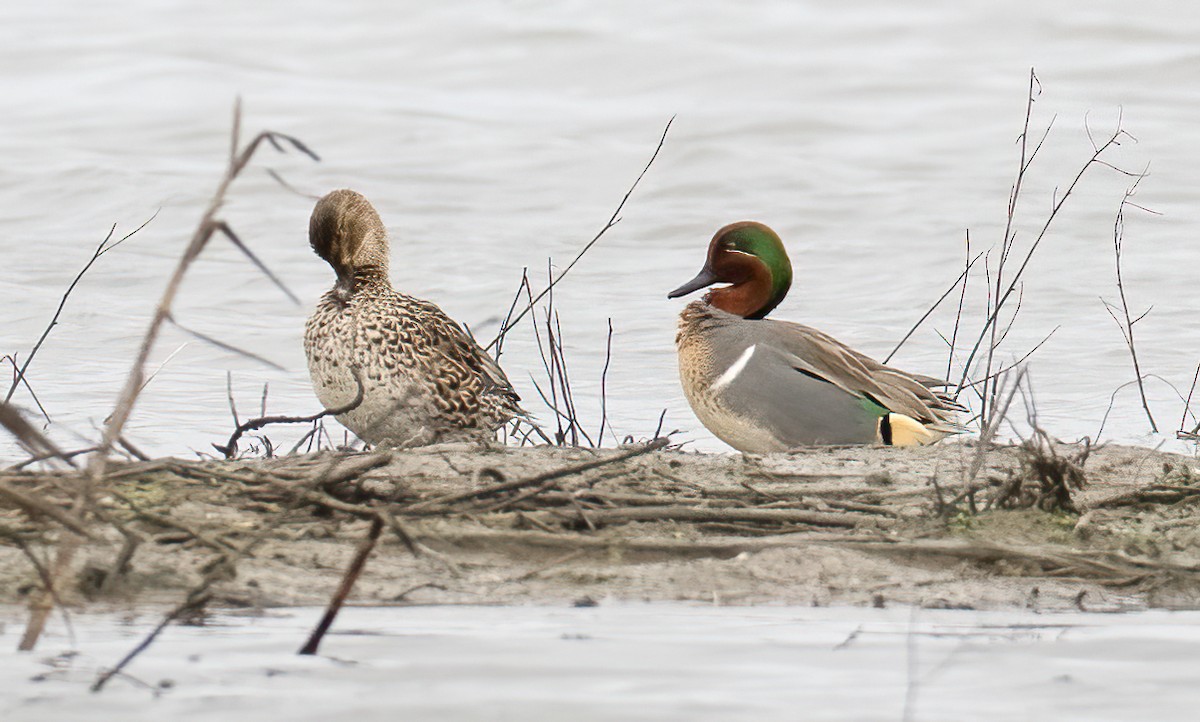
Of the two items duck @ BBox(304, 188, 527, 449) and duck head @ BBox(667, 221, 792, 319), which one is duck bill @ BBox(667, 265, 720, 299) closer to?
duck head @ BBox(667, 221, 792, 319)

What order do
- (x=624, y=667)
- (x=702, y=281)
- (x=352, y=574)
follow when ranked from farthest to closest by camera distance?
1. (x=702, y=281)
2. (x=624, y=667)
3. (x=352, y=574)

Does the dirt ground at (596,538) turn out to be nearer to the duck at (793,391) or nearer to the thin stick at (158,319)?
the thin stick at (158,319)

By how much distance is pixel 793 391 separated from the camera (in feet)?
21.6

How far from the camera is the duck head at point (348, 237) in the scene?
23.8ft

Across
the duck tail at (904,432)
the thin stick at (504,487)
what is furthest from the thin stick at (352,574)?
the duck tail at (904,432)

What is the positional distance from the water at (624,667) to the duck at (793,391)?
7.67 ft

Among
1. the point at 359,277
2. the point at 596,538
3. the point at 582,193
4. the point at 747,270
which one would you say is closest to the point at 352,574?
the point at 596,538

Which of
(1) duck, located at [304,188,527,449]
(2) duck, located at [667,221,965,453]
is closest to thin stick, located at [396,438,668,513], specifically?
(1) duck, located at [304,188,527,449]

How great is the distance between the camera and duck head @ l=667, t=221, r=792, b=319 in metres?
7.27

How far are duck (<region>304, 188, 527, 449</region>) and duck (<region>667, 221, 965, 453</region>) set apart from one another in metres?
0.72

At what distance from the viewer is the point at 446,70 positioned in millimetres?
20641

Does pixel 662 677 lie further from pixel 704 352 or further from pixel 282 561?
pixel 704 352

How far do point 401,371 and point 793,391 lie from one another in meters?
1.31

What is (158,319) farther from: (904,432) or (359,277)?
(359,277)
